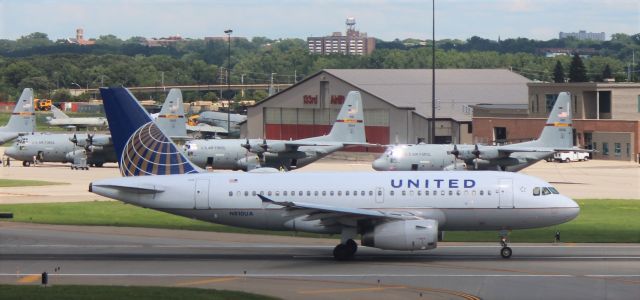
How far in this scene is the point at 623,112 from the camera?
427 ft

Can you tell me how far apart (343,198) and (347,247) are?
2069 mm

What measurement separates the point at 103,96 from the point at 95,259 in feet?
23.7

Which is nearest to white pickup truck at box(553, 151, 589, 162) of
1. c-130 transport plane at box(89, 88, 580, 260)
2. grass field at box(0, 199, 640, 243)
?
grass field at box(0, 199, 640, 243)

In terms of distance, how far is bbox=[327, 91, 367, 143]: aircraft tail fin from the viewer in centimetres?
10650

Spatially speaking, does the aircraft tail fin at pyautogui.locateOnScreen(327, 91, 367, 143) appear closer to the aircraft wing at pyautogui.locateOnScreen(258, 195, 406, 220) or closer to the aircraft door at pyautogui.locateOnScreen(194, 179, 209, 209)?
the aircraft door at pyautogui.locateOnScreen(194, 179, 209, 209)

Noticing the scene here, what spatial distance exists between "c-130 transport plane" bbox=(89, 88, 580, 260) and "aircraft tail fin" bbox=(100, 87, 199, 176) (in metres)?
0.04

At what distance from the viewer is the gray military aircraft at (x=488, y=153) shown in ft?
324

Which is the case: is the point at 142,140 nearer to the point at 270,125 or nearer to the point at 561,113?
the point at 561,113

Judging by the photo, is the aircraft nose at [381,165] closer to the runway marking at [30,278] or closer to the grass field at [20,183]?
the grass field at [20,183]

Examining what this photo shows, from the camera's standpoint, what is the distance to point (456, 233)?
57.9 m

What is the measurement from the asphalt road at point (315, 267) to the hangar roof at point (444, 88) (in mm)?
87032

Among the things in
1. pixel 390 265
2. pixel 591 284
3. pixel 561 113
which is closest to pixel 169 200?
pixel 390 265

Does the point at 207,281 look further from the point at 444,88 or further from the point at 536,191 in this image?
the point at 444,88

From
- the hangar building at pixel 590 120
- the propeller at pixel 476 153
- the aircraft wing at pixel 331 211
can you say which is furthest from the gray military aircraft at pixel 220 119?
the aircraft wing at pixel 331 211
